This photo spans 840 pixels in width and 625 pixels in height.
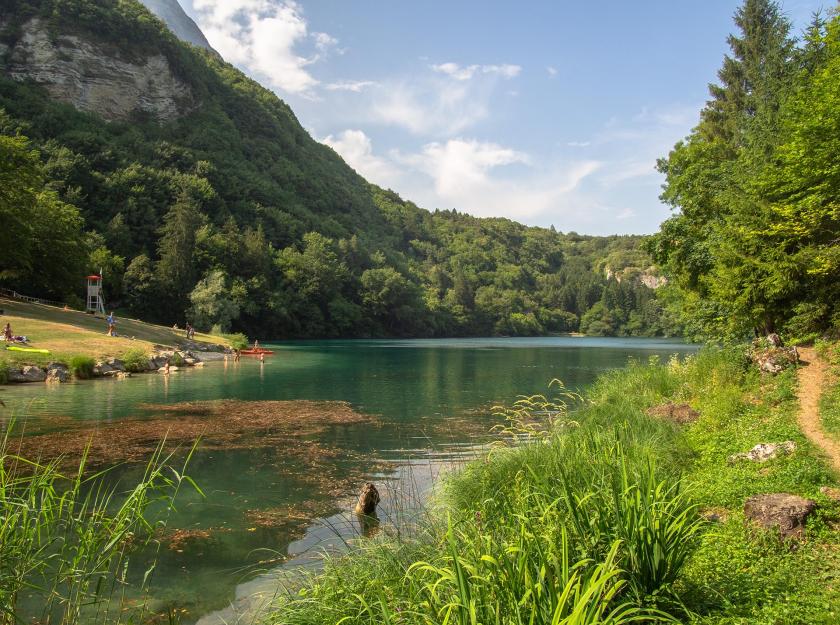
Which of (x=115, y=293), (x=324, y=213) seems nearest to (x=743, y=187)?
(x=115, y=293)

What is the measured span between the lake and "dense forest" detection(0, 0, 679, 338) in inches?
675

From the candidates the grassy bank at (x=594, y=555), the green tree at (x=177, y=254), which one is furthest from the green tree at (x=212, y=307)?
the grassy bank at (x=594, y=555)

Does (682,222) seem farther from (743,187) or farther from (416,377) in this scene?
(416,377)

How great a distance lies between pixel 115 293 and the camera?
225 ft

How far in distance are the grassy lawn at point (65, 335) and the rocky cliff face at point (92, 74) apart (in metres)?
79.6

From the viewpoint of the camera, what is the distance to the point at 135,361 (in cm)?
3344

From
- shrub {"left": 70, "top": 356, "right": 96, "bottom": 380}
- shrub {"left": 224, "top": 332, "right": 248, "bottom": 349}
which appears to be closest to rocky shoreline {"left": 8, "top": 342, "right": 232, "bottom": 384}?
shrub {"left": 70, "top": 356, "right": 96, "bottom": 380}

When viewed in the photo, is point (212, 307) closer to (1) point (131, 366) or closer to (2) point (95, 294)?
(2) point (95, 294)

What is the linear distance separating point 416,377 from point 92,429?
22830mm

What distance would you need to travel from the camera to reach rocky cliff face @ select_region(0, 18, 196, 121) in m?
98.1

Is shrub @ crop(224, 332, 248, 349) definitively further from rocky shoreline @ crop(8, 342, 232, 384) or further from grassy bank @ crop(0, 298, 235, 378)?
grassy bank @ crop(0, 298, 235, 378)

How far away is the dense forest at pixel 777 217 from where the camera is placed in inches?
614

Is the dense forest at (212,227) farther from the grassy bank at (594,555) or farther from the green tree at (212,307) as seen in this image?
the grassy bank at (594,555)

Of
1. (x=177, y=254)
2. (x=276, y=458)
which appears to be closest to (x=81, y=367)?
(x=276, y=458)
